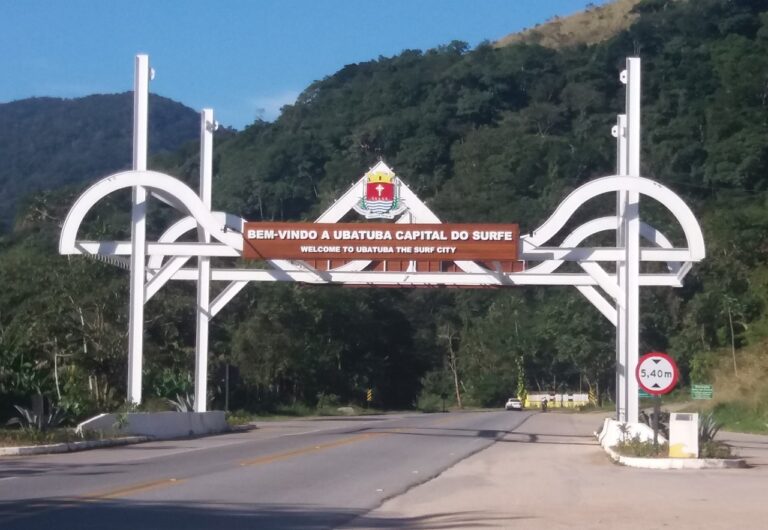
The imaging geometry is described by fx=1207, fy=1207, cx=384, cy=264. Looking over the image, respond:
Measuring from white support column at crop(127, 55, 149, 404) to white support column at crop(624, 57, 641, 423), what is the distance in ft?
39.9

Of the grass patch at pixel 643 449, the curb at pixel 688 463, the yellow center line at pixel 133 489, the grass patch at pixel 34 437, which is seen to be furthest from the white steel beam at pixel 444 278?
the yellow center line at pixel 133 489

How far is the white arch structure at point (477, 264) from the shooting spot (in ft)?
96.4

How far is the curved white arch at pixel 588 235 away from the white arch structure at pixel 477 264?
0.09 ft

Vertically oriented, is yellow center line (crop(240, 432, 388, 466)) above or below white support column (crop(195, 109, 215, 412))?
below

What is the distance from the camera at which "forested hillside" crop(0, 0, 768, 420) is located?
5516 centimetres

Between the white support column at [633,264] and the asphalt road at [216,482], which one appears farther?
the white support column at [633,264]

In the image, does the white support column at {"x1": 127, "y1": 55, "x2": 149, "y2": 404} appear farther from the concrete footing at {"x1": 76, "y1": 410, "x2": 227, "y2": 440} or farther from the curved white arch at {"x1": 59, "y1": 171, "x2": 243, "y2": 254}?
the concrete footing at {"x1": 76, "y1": 410, "x2": 227, "y2": 440}

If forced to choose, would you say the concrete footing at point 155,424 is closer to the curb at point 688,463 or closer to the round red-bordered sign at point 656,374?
the curb at point 688,463

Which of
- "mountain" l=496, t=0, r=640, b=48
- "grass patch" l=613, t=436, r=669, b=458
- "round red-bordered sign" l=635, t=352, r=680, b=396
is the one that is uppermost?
"mountain" l=496, t=0, r=640, b=48

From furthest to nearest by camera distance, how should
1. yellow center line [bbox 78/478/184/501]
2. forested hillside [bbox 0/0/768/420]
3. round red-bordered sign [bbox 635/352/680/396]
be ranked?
1. forested hillside [bbox 0/0/768/420]
2. round red-bordered sign [bbox 635/352/680/396]
3. yellow center line [bbox 78/478/184/501]

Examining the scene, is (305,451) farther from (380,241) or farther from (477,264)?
(477,264)

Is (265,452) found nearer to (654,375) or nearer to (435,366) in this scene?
(654,375)

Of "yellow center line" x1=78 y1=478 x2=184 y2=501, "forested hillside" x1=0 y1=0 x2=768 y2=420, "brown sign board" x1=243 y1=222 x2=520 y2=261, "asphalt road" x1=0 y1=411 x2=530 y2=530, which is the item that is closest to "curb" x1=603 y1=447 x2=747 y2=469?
"asphalt road" x1=0 y1=411 x2=530 y2=530

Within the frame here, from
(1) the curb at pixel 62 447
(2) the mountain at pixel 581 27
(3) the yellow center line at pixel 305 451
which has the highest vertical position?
(2) the mountain at pixel 581 27
